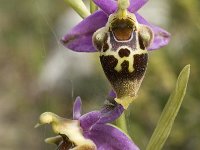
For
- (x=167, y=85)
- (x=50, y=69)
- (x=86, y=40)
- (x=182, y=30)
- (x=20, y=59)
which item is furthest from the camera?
(x=20, y=59)

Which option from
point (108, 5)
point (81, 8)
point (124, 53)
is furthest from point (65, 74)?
point (124, 53)

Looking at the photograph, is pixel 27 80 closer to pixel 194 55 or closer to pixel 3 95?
pixel 3 95

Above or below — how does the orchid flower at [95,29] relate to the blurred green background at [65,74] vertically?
above

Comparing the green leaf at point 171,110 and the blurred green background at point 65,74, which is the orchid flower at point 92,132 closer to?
the green leaf at point 171,110

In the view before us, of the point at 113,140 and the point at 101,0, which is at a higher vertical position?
the point at 101,0

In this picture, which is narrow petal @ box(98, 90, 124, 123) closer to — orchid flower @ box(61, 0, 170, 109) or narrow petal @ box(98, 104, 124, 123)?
narrow petal @ box(98, 104, 124, 123)

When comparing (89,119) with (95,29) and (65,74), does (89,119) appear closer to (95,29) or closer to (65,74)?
(95,29)

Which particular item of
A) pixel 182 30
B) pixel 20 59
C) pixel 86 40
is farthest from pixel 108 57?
pixel 20 59

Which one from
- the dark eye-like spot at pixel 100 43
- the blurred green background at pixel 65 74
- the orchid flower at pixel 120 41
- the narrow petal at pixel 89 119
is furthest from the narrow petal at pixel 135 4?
the blurred green background at pixel 65 74
